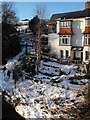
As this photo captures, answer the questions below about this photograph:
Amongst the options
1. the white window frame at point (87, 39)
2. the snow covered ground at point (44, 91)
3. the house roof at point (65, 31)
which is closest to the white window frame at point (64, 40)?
the house roof at point (65, 31)

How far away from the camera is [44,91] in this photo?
66.2 ft

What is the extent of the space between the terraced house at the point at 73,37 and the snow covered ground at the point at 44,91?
11.7 feet

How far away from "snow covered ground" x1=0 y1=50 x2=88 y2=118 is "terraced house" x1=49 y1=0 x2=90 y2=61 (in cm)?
356

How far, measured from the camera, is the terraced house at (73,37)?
27062 mm

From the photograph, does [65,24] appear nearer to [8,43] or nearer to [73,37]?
[73,37]

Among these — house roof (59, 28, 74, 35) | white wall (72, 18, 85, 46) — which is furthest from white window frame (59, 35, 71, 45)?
white wall (72, 18, 85, 46)

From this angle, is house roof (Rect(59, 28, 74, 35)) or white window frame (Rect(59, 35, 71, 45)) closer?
house roof (Rect(59, 28, 74, 35))

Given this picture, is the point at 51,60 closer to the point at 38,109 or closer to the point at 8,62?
the point at 8,62

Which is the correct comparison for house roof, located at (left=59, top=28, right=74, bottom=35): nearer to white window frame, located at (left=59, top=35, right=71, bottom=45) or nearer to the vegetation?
white window frame, located at (left=59, top=35, right=71, bottom=45)

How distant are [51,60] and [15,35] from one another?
5368mm

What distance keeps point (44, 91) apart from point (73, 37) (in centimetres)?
932

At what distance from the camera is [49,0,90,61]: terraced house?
2706cm

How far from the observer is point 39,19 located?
29750 millimetres

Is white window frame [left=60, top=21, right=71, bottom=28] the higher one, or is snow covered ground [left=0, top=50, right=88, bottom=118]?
white window frame [left=60, top=21, right=71, bottom=28]
